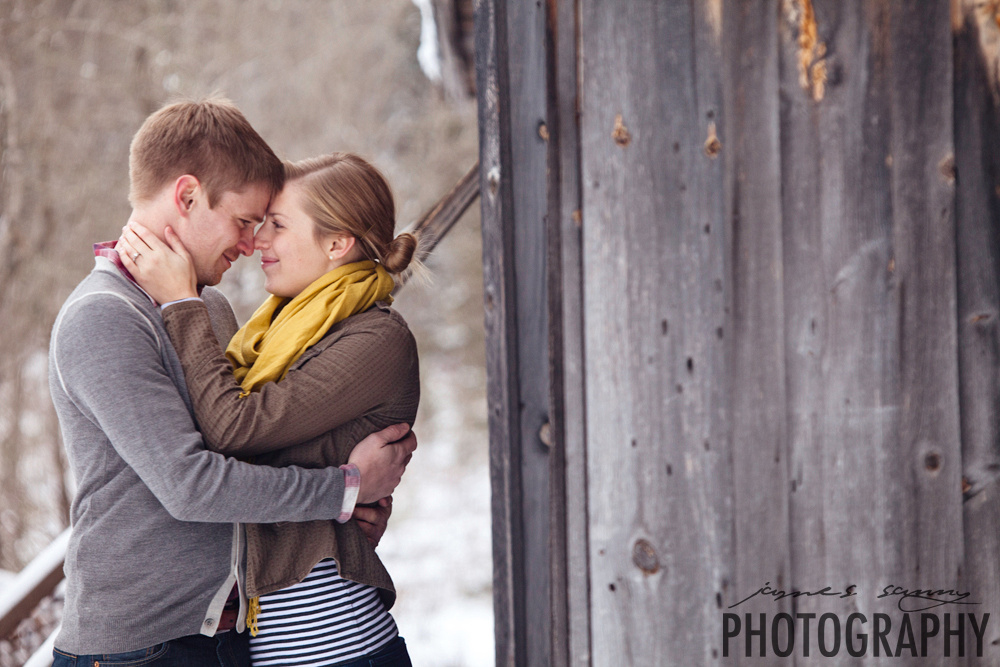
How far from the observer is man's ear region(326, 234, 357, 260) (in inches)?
65.7

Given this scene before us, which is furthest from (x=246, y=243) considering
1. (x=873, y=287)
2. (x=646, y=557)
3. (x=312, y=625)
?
(x=873, y=287)

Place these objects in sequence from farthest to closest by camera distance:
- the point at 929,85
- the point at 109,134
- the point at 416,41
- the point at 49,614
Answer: the point at 416,41
the point at 109,134
the point at 49,614
the point at 929,85

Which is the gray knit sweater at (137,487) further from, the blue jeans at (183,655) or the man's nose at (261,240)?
the man's nose at (261,240)

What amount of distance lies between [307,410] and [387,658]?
1.84 feet

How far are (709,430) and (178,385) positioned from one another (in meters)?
0.97

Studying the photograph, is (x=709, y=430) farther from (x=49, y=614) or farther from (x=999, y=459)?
(x=49, y=614)

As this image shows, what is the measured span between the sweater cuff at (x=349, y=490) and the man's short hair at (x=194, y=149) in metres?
0.62

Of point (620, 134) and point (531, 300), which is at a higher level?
point (620, 134)

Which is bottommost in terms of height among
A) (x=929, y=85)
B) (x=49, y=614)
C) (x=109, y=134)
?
(x=49, y=614)

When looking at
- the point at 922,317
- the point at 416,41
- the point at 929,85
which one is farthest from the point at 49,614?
the point at 416,41

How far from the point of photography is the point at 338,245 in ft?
5.49

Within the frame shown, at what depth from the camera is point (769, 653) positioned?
→ 1.27m

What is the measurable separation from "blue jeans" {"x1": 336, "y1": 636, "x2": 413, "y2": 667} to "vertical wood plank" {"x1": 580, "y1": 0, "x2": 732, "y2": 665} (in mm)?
506

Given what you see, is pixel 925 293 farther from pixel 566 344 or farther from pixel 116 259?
pixel 116 259
